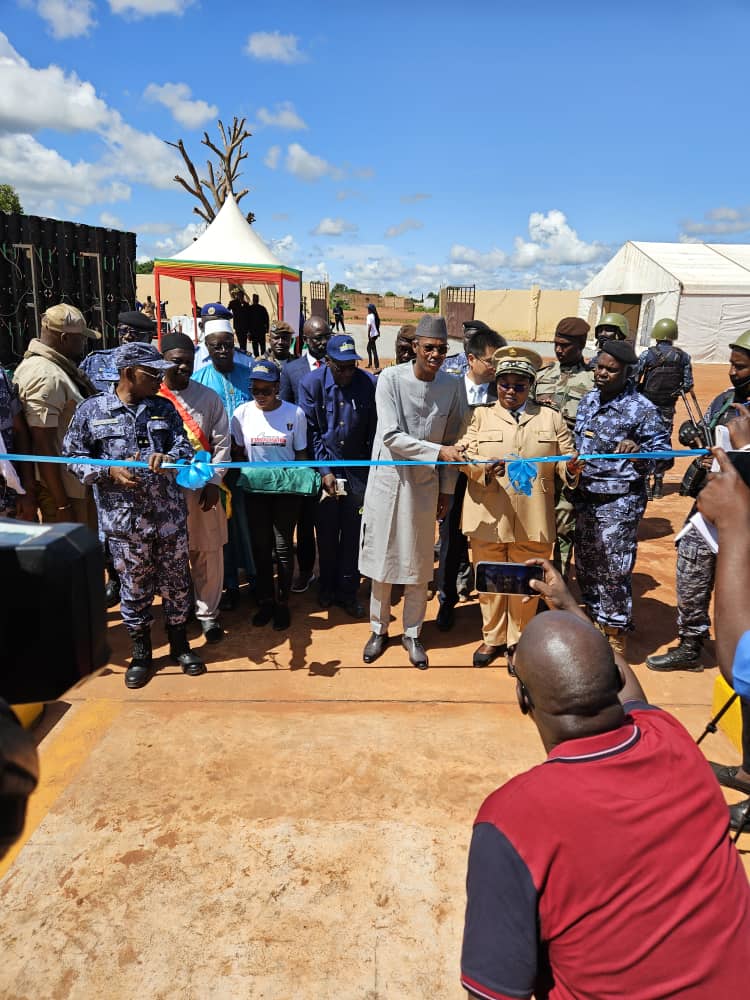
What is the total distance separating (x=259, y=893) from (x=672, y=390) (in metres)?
6.91

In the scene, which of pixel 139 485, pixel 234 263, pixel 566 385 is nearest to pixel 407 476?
pixel 139 485

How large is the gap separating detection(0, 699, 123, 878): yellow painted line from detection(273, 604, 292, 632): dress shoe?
132cm

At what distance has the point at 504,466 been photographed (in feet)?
12.8

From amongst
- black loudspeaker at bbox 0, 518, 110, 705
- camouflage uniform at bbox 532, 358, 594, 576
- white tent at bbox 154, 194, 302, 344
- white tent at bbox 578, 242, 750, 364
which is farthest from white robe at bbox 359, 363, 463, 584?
white tent at bbox 578, 242, 750, 364

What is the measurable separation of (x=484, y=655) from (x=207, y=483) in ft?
7.34

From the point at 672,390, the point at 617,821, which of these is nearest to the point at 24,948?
the point at 617,821

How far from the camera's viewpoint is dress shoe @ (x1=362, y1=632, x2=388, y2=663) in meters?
4.38

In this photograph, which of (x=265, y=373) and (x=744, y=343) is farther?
(x=265, y=373)

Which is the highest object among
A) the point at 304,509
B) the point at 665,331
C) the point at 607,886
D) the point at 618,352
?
the point at 665,331

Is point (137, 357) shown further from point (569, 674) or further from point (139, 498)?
point (569, 674)

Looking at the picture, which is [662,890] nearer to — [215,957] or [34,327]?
[215,957]

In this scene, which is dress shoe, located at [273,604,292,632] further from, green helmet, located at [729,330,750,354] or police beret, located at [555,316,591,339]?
green helmet, located at [729,330,750,354]

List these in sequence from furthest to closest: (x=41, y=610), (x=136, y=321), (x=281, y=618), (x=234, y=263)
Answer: (x=234, y=263)
(x=136, y=321)
(x=281, y=618)
(x=41, y=610)

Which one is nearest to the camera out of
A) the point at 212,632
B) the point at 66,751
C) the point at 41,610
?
the point at 41,610
